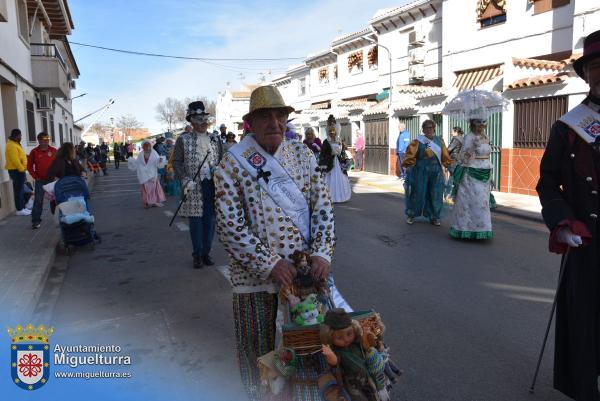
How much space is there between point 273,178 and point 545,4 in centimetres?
1441

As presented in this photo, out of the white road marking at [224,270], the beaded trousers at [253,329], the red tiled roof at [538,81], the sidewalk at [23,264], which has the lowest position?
the white road marking at [224,270]

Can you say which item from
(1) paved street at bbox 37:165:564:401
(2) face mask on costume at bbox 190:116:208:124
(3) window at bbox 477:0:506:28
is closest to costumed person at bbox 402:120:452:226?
(1) paved street at bbox 37:165:564:401

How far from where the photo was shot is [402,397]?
3293 millimetres

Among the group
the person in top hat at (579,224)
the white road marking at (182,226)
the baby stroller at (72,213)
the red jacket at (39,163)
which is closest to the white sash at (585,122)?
the person in top hat at (579,224)

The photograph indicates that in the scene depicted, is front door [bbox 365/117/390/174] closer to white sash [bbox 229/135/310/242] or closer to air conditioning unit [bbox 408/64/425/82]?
air conditioning unit [bbox 408/64/425/82]

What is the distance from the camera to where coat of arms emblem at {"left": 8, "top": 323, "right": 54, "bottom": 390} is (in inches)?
116

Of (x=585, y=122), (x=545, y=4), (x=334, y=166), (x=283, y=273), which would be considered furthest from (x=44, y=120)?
(x=585, y=122)

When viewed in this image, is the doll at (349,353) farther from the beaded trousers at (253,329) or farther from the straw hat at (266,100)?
the straw hat at (266,100)

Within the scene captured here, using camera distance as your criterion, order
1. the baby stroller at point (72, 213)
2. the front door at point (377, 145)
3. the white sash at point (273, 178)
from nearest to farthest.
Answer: the white sash at point (273, 178), the baby stroller at point (72, 213), the front door at point (377, 145)

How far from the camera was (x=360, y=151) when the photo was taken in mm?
24016

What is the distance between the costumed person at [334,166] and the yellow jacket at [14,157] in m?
6.59

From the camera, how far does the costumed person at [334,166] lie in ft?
39.9

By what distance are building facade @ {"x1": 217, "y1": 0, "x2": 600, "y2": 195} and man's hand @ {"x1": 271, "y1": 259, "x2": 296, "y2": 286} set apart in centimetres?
1088

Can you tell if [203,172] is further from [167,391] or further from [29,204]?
[29,204]
